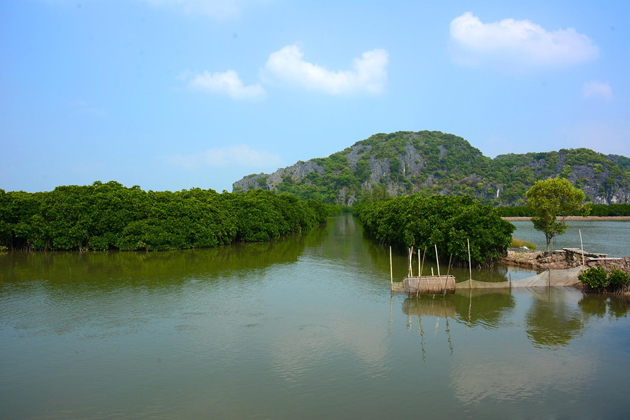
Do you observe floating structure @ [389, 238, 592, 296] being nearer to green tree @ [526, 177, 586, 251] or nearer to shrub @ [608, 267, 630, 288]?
shrub @ [608, 267, 630, 288]

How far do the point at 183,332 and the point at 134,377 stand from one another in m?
3.88

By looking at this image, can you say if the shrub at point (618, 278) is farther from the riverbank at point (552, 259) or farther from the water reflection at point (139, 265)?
the water reflection at point (139, 265)

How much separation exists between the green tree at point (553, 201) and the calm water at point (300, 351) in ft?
36.8

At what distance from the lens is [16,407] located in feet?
36.3

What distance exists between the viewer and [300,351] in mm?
14875

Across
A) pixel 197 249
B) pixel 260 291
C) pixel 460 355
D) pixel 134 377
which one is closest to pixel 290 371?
pixel 134 377

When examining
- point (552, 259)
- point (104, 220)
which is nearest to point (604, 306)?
point (552, 259)

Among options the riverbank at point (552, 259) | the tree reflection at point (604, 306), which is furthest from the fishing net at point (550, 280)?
the tree reflection at point (604, 306)

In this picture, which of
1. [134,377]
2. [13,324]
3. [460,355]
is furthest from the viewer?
[13,324]

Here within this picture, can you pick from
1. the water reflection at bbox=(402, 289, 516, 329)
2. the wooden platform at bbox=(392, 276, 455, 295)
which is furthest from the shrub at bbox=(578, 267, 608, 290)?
the wooden platform at bbox=(392, 276, 455, 295)

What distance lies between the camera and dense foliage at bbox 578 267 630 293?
21.8 meters

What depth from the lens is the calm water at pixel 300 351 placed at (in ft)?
37.2

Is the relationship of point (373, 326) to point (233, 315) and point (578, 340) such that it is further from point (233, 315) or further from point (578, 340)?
point (578, 340)

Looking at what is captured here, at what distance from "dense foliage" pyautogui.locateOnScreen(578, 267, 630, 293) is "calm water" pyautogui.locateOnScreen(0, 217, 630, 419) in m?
1.07
